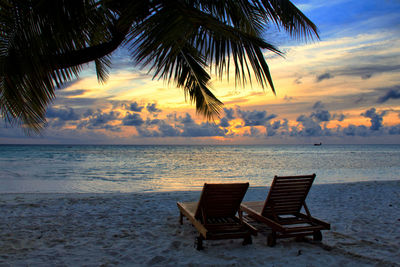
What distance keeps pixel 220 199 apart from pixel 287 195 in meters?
0.91

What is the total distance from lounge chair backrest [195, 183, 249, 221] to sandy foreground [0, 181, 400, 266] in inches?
15.9

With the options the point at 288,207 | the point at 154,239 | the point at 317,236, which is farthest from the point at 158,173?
the point at 317,236

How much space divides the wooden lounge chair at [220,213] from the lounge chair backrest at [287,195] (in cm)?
38

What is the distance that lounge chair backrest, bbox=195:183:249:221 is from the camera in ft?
11.2

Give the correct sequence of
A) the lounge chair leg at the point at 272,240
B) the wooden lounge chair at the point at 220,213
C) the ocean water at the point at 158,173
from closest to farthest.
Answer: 1. the wooden lounge chair at the point at 220,213
2. the lounge chair leg at the point at 272,240
3. the ocean water at the point at 158,173

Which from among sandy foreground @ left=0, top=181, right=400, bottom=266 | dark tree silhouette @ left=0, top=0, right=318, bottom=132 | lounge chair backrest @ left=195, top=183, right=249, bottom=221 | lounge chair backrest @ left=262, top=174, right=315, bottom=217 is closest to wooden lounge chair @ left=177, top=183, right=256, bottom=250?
lounge chair backrest @ left=195, top=183, right=249, bottom=221

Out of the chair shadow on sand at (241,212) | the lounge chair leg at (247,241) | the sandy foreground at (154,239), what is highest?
the chair shadow on sand at (241,212)

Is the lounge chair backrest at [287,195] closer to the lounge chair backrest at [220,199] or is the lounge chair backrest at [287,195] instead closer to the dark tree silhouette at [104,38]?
the lounge chair backrest at [220,199]

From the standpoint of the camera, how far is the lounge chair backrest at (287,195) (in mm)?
3604

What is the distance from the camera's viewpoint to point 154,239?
382 cm

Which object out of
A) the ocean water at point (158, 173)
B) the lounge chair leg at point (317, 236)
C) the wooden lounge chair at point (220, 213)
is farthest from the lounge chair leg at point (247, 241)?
the ocean water at point (158, 173)

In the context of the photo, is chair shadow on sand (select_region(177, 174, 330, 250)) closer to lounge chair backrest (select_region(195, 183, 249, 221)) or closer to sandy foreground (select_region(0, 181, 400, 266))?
lounge chair backrest (select_region(195, 183, 249, 221))

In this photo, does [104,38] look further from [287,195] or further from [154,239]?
[287,195]

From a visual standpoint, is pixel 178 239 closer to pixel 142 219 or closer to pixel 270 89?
pixel 142 219
